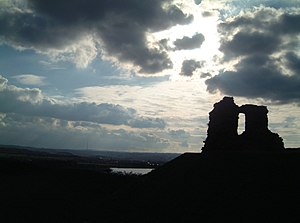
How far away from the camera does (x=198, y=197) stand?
27.6 meters

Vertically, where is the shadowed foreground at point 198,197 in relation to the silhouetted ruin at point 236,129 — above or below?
below

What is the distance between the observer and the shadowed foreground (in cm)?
2344

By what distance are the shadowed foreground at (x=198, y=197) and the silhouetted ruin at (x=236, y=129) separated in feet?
22.5

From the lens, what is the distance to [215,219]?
2320 cm

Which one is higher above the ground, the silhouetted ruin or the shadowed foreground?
the silhouetted ruin

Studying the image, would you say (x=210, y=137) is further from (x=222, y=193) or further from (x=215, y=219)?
(x=215, y=219)

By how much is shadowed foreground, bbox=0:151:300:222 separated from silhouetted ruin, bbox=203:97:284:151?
6848 millimetres

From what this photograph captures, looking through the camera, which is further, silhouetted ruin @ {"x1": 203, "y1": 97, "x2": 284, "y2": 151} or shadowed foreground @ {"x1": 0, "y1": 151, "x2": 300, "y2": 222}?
silhouetted ruin @ {"x1": 203, "y1": 97, "x2": 284, "y2": 151}

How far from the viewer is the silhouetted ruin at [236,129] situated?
44.4 metres

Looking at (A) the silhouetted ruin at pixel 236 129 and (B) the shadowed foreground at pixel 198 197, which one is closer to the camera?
(B) the shadowed foreground at pixel 198 197

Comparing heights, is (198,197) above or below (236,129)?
below

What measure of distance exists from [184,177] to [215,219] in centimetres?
1136

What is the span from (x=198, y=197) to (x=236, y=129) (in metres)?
20.6

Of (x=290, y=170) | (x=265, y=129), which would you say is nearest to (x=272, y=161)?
(x=290, y=170)
